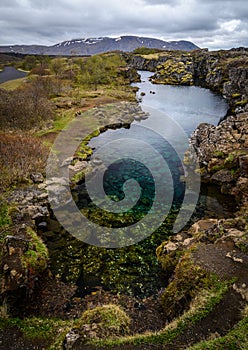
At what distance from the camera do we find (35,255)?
51.3 ft

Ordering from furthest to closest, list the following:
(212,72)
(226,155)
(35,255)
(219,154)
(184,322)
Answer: (212,72) → (219,154) → (226,155) → (35,255) → (184,322)

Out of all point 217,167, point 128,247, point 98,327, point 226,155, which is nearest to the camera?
point 98,327

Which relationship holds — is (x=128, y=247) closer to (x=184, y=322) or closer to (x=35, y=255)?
(x=35, y=255)

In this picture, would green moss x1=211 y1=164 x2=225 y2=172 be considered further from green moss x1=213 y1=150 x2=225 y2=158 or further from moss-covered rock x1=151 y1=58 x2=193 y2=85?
moss-covered rock x1=151 y1=58 x2=193 y2=85

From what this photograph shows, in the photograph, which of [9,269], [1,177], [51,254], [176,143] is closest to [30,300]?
[9,269]

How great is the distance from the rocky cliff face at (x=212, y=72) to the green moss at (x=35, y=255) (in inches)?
1795

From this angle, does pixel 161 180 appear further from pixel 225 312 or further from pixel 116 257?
pixel 225 312

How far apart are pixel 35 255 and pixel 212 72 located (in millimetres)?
95798

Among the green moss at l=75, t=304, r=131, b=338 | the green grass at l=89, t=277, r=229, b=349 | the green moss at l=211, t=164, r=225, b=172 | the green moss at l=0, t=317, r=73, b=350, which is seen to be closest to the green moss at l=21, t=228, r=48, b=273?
the green moss at l=0, t=317, r=73, b=350

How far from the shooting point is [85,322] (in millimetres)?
10805

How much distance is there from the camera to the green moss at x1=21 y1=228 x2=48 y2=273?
14.9 meters

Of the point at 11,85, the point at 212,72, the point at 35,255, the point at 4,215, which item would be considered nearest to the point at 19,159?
the point at 4,215

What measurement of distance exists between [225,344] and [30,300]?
372 inches

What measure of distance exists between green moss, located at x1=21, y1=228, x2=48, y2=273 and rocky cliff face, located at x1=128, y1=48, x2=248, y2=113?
150 feet
